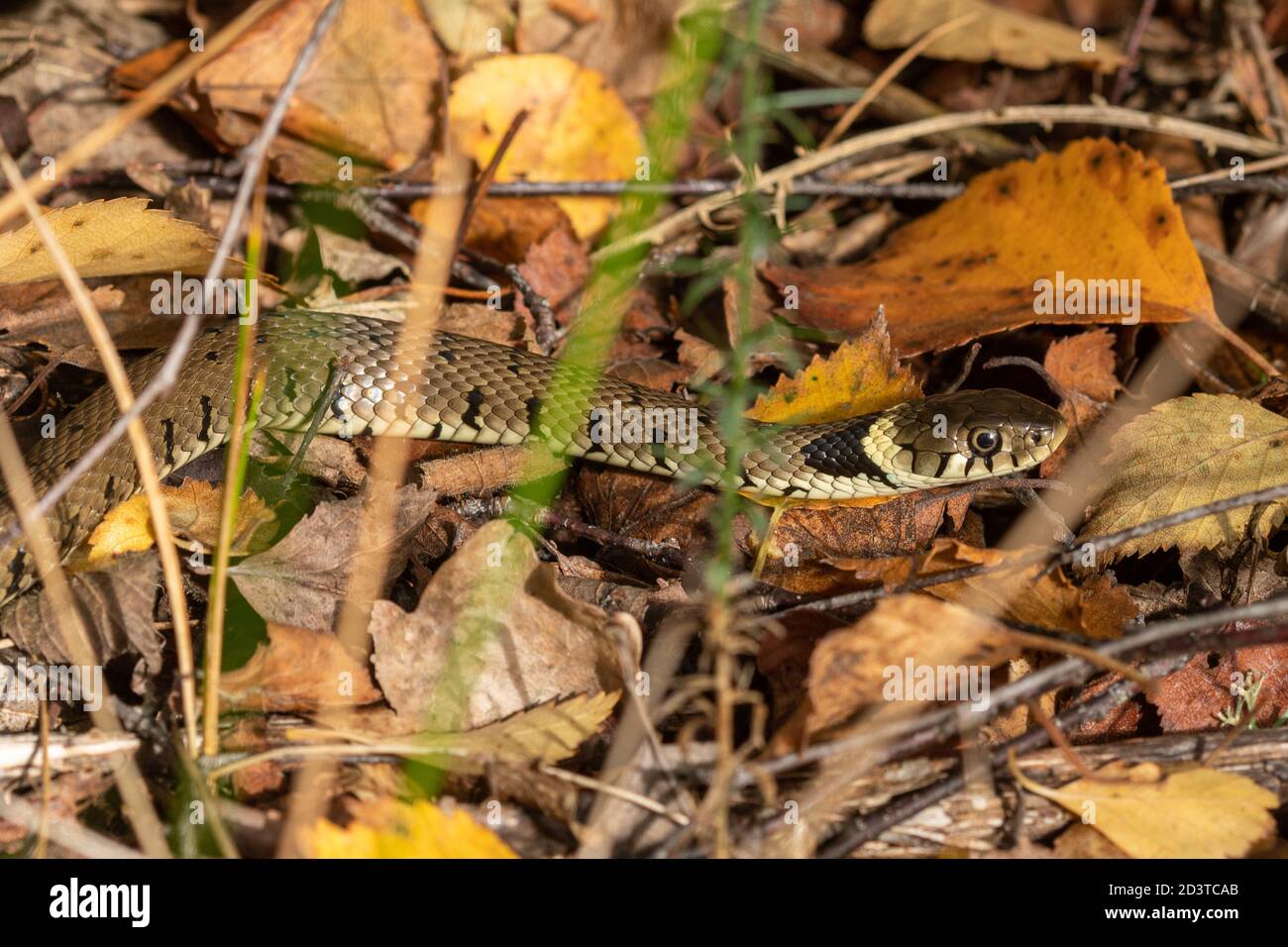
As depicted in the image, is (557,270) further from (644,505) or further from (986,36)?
(986,36)

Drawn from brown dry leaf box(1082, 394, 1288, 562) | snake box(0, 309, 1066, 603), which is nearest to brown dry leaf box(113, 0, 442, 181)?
snake box(0, 309, 1066, 603)

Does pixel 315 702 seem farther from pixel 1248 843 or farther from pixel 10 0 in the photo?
pixel 10 0

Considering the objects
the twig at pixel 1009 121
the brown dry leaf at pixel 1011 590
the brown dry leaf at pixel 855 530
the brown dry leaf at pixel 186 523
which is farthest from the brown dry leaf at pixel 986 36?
the brown dry leaf at pixel 186 523

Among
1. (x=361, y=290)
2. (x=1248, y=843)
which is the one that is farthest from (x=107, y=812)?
(x=1248, y=843)

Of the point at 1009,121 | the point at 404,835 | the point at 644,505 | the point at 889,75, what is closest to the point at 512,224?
the point at 644,505

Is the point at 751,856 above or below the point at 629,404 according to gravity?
below

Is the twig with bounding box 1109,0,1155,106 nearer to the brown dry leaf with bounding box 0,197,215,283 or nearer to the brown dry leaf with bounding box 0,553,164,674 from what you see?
the brown dry leaf with bounding box 0,197,215,283

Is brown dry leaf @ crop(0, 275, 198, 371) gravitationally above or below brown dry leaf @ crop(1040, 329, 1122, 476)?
above
